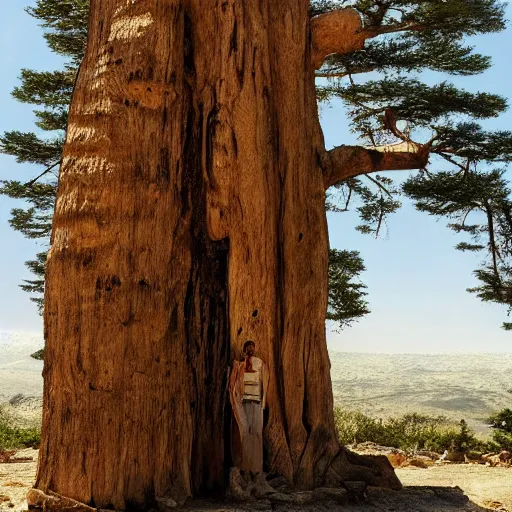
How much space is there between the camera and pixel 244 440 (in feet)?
23.3

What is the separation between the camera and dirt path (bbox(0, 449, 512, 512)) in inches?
263

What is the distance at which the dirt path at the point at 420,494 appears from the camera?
6668mm

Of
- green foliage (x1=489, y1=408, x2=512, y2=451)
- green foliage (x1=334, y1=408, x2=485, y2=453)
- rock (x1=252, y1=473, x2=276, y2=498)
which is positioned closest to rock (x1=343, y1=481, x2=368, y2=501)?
rock (x1=252, y1=473, x2=276, y2=498)

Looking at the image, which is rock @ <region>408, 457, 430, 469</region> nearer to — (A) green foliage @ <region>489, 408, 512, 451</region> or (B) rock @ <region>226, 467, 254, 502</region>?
(A) green foliage @ <region>489, 408, 512, 451</region>

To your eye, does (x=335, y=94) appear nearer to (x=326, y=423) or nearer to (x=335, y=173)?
(x=335, y=173)

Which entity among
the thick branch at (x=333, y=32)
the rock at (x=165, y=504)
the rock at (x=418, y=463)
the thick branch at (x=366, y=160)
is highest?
the thick branch at (x=333, y=32)

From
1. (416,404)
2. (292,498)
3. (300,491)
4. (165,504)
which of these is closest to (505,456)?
(300,491)

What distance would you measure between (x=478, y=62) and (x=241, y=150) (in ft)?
20.2

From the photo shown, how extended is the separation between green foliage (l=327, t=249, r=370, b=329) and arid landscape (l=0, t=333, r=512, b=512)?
14.7 feet

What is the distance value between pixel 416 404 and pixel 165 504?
2758cm

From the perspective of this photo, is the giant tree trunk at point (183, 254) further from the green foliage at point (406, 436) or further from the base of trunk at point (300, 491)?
the green foliage at point (406, 436)

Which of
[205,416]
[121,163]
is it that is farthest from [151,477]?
[121,163]

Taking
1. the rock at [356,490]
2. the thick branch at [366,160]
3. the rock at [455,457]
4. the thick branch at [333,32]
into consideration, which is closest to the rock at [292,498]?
the rock at [356,490]

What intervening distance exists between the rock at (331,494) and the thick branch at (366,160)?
3182 mm
